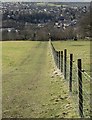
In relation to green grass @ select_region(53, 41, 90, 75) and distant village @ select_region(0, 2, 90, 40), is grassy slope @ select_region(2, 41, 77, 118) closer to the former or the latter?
green grass @ select_region(53, 41, 90, 75)


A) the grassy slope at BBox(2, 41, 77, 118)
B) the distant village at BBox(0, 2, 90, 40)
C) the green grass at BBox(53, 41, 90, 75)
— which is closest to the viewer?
the grassy slope at BBox(2, 41, 77, 118)

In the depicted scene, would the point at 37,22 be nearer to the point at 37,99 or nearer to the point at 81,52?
the point at 81,52

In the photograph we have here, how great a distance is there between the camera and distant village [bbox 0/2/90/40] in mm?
116062

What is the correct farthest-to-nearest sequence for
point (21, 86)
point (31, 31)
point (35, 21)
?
point (35, 21)
point (31, 31)
point (21, 86)

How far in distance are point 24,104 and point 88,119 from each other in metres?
3.80

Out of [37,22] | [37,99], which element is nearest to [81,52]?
[37,99]

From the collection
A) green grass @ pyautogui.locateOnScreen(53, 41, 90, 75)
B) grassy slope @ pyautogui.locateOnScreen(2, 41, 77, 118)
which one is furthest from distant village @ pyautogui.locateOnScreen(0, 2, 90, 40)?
grassy slope @ pyautogui.locateOnScreen(2, 41, 77, 118)

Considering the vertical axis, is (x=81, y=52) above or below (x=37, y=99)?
below

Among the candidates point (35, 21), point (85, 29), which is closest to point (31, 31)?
point (35, 21)

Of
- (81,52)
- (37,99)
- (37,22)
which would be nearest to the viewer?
(37,99)

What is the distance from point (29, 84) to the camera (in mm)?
17875

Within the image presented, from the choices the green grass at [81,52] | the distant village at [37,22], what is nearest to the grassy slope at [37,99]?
the green grass at [81,52]

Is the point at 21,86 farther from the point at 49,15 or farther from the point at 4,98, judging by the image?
the point at 49,15

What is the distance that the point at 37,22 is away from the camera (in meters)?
138
